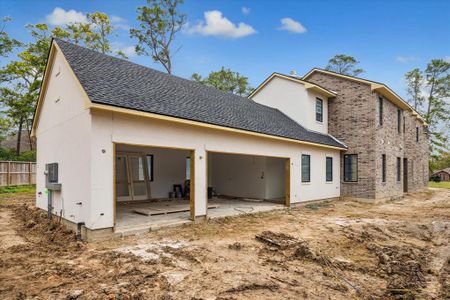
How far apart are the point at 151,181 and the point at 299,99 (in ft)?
30.7

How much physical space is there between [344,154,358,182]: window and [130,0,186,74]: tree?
18858 mm

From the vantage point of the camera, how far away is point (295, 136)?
13102 mm

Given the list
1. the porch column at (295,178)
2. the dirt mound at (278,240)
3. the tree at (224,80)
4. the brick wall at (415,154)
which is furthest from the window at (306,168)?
the tree at (224,80)

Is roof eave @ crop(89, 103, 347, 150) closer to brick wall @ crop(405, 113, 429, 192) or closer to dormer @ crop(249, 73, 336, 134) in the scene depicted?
dormer @ crop(249, 73, 336, 134)

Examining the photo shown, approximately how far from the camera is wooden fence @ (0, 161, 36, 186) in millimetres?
19797

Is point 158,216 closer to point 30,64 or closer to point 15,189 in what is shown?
point 15,189

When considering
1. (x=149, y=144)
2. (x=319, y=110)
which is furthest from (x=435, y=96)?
(x=149, y=144)

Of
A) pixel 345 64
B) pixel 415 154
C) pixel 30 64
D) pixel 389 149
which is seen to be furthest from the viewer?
pixel 345 64

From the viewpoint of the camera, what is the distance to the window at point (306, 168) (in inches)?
549

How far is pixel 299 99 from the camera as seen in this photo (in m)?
16.4

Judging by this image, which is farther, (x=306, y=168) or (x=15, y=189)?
(x=15, y=189)

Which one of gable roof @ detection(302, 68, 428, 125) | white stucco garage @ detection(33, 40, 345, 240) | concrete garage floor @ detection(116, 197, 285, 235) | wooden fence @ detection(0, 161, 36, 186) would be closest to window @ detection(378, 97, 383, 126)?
gable roof @ detection(302, 68, 428, 125)

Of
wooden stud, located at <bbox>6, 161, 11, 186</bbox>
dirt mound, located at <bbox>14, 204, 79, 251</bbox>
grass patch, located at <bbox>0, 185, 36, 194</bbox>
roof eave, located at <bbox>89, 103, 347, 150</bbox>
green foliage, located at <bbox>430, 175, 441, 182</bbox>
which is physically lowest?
green foliage, located at <bbox>430, 175, 441, 182</bbox>

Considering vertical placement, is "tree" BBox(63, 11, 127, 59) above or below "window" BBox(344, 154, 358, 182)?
above
